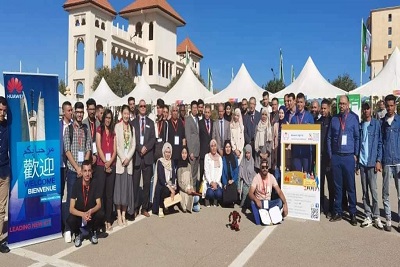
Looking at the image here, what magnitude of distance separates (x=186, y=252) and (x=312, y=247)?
1.86 meters

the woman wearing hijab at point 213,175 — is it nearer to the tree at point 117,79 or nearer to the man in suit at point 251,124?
the man in suit at point 251,124

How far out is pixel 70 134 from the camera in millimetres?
5562

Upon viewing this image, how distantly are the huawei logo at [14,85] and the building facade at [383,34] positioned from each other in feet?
314

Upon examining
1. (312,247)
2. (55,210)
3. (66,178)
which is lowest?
(312,247)

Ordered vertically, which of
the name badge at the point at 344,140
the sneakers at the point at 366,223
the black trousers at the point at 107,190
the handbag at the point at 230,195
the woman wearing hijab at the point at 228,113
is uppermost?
the woman wearing hijab at the point at 228,113

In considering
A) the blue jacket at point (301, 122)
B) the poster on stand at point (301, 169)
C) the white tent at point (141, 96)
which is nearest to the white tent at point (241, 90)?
the white tent at point (141, 96)

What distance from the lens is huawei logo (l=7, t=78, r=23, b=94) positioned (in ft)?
16.3

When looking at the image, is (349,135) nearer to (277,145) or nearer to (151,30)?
(277,145)

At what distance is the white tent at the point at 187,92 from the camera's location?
60.6ft

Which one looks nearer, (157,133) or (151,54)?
(157,133)

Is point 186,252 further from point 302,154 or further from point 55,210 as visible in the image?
point 302,154

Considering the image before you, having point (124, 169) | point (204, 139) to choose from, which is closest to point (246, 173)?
point (204, 139)

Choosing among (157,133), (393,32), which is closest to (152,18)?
(157,133)

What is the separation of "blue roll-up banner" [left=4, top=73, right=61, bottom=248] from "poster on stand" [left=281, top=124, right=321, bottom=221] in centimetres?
418
